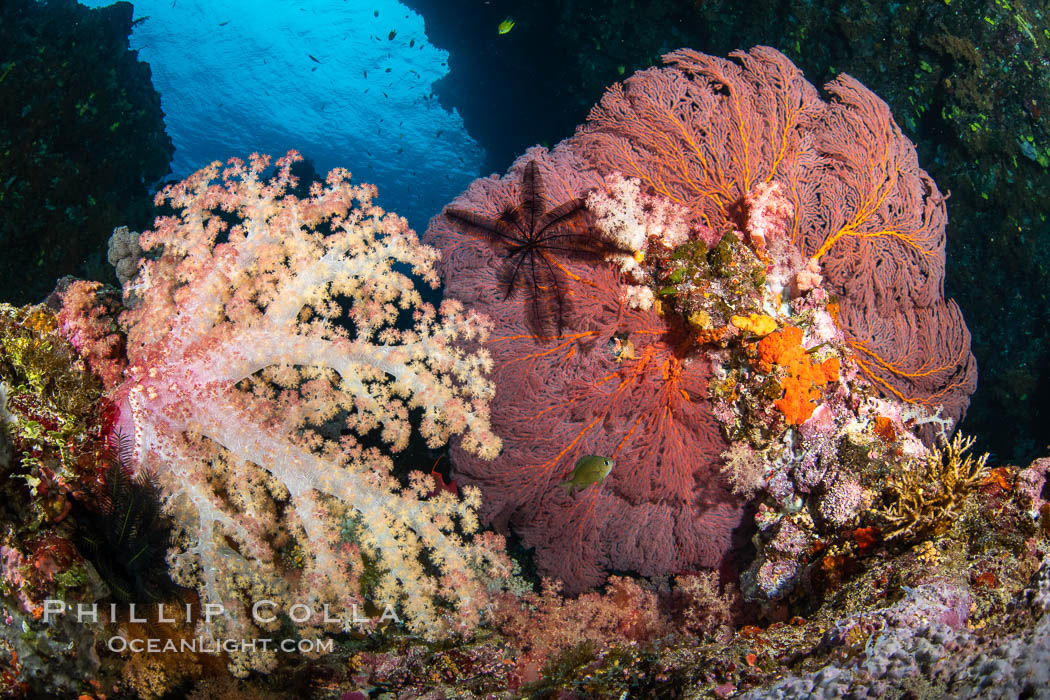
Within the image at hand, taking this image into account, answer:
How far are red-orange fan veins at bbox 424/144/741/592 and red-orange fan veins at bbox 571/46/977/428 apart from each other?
80 cm

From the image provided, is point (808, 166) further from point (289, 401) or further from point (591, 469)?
point (289, 401)

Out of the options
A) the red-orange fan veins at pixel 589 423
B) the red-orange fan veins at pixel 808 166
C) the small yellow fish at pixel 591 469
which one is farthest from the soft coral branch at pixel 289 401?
the red-orange fan veins at pixel 808 166

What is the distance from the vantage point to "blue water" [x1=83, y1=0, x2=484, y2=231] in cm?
3903

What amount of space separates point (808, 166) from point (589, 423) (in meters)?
3.39

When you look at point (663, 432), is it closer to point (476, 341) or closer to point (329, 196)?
point (476, 341)

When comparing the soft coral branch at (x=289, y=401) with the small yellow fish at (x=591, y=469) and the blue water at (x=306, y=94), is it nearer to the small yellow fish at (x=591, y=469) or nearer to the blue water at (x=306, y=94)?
the small yellow fish at (x=591, y=469)

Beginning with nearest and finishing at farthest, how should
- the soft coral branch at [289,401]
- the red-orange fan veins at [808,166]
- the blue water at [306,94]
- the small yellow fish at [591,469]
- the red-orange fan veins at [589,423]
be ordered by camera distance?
1. the soft coral branch at [289,401]
2. the small yellow fish at [591,469]
3. the red-orange fan veins at [589,423]
4. the red-orange fan veins at [808,166]
5. the blue water at [306,94]

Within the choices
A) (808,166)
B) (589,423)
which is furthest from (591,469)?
(808,166)

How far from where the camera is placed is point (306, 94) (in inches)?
1706

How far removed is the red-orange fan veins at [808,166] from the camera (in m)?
4.57

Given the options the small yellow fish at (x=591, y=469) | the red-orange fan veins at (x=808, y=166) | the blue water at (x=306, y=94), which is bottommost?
the small yellow fish at (x=591, y=469)

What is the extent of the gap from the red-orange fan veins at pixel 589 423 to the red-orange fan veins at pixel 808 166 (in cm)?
80

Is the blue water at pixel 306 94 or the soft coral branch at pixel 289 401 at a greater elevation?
the blue water at pixel 306 94

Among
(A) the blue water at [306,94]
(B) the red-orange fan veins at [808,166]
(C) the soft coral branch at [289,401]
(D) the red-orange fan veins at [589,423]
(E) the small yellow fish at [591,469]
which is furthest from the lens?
(A) the blue water at [306,94]
